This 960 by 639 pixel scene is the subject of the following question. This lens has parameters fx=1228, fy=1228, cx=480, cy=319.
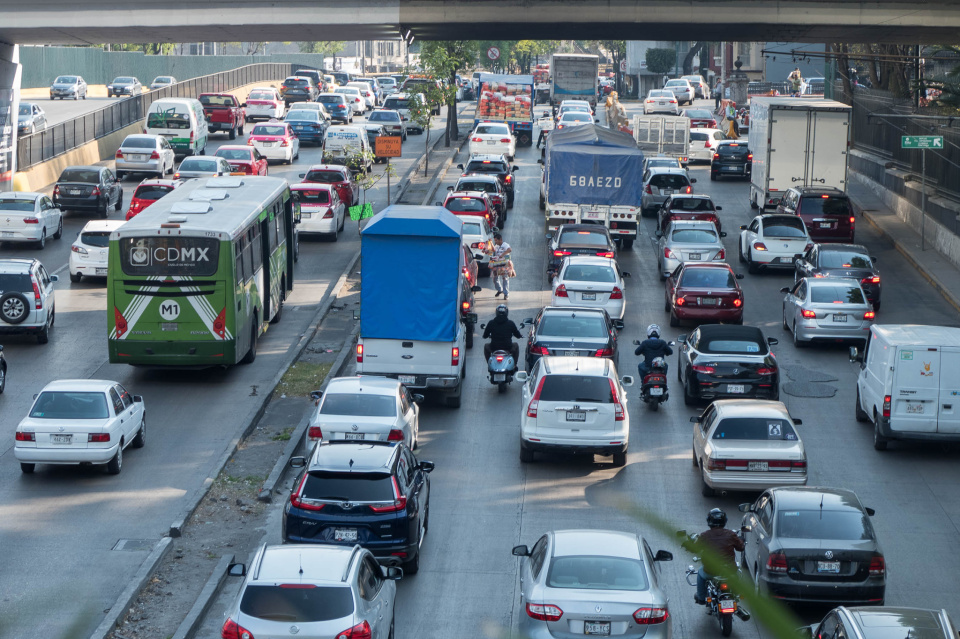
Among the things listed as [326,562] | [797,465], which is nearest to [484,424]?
[797,465]

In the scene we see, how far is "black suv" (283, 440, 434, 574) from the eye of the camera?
13.2m

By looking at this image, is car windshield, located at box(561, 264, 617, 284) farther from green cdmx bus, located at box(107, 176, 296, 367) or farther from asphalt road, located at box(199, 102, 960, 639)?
green cdmx bus, located at box(107, 176, 296, 367)

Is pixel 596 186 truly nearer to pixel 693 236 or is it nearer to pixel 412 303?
pixel 693 236

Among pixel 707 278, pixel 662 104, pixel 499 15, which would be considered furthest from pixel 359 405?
pixel 662 104

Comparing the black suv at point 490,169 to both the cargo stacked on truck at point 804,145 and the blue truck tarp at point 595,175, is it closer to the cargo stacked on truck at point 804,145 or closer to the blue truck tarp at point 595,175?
the blue truck tarp at point 595,175

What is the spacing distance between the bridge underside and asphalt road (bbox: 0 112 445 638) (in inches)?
375

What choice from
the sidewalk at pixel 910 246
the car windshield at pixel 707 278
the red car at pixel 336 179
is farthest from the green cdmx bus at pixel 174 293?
the red car at pixel 336 179

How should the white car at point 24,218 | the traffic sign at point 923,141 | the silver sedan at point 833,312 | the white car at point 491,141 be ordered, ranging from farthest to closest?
1. the white car at point 491,141
2. the white car at point 24,218
3. the traffic sign at point 923,141
4. the silver sedan at point 833,312

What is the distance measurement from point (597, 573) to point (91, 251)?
72.7 ft

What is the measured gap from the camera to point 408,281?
21.2 metres

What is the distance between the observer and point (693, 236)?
31734 millimetres

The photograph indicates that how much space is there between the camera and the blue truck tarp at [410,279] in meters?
20.9

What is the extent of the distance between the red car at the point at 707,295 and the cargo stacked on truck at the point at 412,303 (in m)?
7.04

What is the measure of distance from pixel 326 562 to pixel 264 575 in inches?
22.1
